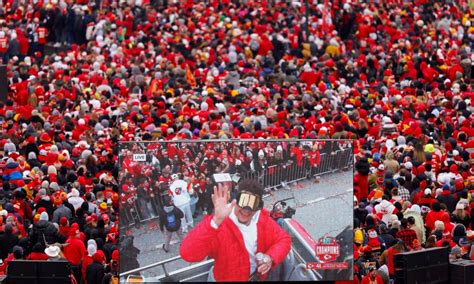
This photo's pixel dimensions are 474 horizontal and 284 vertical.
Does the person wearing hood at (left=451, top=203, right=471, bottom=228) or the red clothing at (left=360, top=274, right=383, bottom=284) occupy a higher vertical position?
the person wearing hood at (left=451, top=203, right=471, bottom=228)

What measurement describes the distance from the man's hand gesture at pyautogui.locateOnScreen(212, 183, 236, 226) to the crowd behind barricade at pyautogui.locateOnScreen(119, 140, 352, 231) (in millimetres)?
69

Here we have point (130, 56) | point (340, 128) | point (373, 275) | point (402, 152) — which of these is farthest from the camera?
point (130, 56)

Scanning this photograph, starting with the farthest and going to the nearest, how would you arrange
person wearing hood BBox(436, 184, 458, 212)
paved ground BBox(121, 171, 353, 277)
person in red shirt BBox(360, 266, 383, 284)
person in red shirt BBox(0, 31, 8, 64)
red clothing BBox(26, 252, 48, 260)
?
person in red shirt BBox(0, 31, 8, 64) → person wearing hood BBox(436, 184, 458, 212) → red clothing BBox(26, 252, 48, 260) → person in red shirt BBox(360, 266, 383, 284) → paved ground BBox(121, 171, 353, 277)

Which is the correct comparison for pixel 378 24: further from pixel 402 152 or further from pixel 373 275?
pixel 373 275

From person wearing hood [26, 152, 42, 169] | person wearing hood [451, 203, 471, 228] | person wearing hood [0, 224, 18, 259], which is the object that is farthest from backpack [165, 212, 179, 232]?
person wearing hood [26, 152, 42, 169]

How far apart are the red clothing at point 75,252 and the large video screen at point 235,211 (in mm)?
3976

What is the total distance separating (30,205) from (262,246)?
7686 mm

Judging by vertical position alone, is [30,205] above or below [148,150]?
below

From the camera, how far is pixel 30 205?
2553 cm

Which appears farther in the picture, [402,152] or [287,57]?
[287,57]

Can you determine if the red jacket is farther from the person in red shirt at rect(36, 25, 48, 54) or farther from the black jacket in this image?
the person in red shirt at rect(36, 25, 48, 54)

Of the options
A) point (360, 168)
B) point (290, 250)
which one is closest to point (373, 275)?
point (290, 250)

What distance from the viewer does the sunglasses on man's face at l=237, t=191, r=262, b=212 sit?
18.7 meters

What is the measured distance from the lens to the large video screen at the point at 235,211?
18.6 metres
